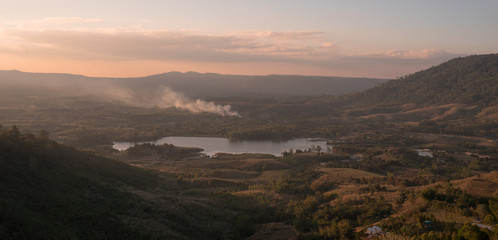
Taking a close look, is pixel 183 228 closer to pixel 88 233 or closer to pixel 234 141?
pixel 88 233

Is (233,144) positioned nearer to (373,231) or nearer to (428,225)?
(373,231)

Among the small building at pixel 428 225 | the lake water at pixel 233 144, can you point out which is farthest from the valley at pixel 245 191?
the lake water at pixel 233 144

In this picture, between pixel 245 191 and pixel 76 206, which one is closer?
pixel 76 206

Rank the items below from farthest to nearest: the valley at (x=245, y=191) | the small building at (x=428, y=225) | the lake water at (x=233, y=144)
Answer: the lake water at (x=233, y=144), the valley at (x=245, y=191), the small building at (x=428, y=225)

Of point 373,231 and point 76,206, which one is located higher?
point 76,206

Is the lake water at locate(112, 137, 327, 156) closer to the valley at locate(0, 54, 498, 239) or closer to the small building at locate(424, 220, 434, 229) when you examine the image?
the valley at locate(0, 54, 498, 239)

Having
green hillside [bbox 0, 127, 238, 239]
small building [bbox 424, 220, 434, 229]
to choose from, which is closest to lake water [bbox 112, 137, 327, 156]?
green hillside [bbox 0, 127, 238, 239]

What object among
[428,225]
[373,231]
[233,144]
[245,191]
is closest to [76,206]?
[373,231]

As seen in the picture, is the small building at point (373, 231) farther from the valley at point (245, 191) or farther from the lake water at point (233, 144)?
the lake water at point (233, 144)

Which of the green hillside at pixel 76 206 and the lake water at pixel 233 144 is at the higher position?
the green hillside at pixel 76 206
